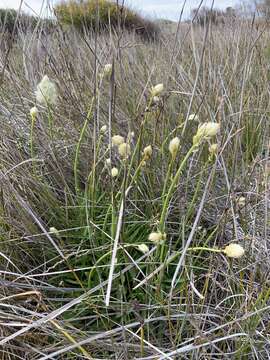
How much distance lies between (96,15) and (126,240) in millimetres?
413

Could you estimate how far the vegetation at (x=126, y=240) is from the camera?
61cm

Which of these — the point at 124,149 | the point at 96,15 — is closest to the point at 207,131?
the point at 124,149

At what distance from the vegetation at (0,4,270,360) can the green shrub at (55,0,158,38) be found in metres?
0.10

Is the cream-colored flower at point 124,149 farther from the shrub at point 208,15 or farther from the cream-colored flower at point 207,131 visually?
the shrub at point 208,15

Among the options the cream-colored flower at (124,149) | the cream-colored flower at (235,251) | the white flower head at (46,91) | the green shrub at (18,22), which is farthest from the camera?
the green shrub at (18,22)

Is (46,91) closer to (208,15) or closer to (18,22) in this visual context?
(208,15)

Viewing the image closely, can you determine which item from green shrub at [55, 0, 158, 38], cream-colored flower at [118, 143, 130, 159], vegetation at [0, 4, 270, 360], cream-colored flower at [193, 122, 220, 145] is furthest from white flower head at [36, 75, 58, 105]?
cream-colored flower at [193, 122, 220, 145]

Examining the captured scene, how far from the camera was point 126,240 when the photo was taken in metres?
0.78

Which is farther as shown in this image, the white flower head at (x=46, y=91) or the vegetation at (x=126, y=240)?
the white flower head at (x=46, y=91)

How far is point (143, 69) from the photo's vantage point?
1761 millimetres

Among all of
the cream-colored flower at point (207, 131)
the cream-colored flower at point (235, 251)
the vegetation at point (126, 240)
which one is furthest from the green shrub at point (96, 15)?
the cream-colored flower at point (235, 251)

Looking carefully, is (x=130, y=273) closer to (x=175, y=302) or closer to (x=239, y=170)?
(x=175, y=302)

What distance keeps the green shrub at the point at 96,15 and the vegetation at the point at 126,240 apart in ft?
0.32

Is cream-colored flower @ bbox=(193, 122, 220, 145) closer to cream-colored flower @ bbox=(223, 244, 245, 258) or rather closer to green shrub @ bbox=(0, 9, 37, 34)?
cream-colored flower @ bbox=(223, 244, 245, 258)
